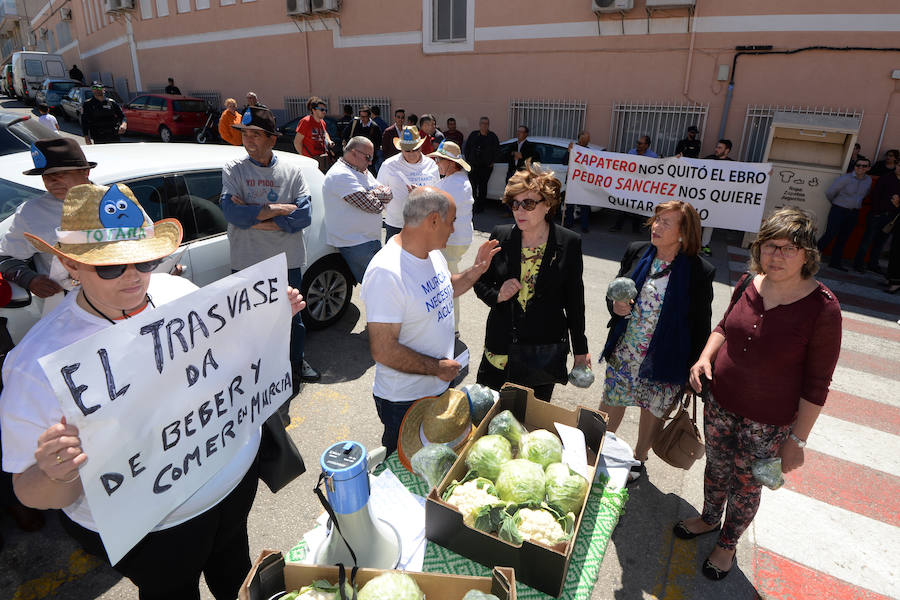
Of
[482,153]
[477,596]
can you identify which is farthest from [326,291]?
[482,153]

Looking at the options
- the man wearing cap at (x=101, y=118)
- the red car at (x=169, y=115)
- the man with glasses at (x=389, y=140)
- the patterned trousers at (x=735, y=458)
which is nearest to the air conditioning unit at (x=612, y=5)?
the man with glasses at (x=389, y=140)

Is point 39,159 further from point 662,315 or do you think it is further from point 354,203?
point 662,315

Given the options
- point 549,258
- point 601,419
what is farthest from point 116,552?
point 549,258

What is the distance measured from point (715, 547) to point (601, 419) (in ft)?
4.95

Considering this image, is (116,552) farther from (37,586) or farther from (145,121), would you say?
(145,121)

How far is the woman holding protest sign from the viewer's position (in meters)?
1.47

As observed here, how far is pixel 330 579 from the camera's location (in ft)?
5.00

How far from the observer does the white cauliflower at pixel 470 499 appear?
1768mm

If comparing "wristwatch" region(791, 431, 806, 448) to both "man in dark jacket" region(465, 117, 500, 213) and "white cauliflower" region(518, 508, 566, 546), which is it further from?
"man in dark jacket" region(465, 117, 500, 213)

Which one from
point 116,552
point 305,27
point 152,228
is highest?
point 305,27

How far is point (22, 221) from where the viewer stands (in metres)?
3.27

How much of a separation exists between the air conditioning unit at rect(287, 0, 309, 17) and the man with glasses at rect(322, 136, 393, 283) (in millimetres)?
16098

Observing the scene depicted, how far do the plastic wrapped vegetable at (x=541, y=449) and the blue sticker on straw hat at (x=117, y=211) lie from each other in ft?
5.57

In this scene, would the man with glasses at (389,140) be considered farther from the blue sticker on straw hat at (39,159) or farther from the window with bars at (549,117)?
the blue sticker on straw hat at (39,159)
